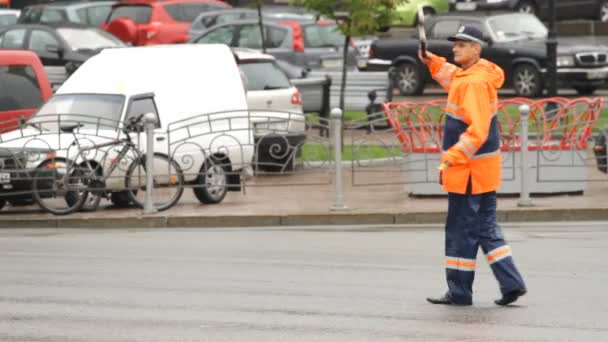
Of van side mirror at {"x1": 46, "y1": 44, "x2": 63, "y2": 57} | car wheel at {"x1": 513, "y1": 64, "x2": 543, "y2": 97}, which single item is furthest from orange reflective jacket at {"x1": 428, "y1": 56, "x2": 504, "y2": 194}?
van side mirror at {"x1": 46, "y1": 44, "x2": 63, "y2": 57}

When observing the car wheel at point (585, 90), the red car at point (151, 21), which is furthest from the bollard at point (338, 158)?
the red car at point (151, 21)

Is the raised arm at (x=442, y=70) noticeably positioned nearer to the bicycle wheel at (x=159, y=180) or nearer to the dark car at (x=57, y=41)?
the bicycle wheel at (x=159, y=180)

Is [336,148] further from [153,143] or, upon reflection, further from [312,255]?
[312,255]

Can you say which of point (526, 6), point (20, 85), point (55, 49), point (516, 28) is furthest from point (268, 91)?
point (526, 6)

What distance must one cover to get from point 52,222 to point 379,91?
11942mm

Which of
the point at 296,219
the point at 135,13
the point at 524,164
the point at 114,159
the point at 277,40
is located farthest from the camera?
the point at 135,13

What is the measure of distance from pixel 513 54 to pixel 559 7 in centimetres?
911

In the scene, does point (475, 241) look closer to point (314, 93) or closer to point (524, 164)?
point (524, 164)

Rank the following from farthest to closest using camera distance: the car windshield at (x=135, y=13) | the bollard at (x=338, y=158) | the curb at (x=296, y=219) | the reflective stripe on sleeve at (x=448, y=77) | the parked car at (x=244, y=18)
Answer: the car windshield at (x=135, y=13)
the parked car at (x=244, y=18)
the bollard at (x=338, y=158)
the curb at (x=296, y=219)
the reflective stripe on sleeve at (x=448, y=77)

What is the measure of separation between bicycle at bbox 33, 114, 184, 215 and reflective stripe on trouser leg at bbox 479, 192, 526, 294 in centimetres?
784

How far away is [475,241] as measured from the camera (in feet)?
33.3

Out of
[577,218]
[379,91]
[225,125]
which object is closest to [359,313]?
[577,218]

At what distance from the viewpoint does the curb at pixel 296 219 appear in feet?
54.9

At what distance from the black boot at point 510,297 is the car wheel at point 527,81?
19806mm
